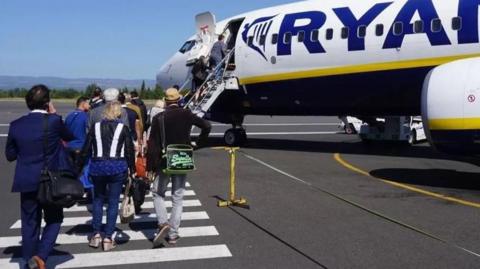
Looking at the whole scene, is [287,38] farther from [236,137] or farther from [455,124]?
[455,124]

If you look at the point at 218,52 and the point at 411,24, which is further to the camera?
the point at 218,52

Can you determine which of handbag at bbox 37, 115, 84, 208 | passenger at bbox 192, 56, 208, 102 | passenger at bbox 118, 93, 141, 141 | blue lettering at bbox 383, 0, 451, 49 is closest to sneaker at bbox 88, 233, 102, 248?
handbag at bbox 37, 115, 84, 208

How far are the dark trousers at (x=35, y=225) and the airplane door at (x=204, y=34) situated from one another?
48.8 feet

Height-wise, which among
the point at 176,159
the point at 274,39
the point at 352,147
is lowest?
the point at 352,147

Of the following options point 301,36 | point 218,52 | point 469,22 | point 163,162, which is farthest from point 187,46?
point 163,162

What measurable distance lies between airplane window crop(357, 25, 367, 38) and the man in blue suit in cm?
1124

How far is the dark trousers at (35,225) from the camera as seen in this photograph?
572 cm

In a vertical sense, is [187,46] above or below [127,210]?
above

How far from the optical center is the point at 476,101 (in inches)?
416

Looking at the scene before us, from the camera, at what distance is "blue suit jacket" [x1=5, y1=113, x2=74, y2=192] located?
5.64 meters

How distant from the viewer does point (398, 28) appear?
48.4ft

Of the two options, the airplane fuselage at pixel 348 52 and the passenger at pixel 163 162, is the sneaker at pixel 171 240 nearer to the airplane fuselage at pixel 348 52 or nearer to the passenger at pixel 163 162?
the passenger at pixel 163 162

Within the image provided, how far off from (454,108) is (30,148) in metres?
8.32

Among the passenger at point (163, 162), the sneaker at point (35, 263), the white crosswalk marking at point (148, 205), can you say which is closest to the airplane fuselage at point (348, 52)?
the white crosswalk marking at point (148, 205)
